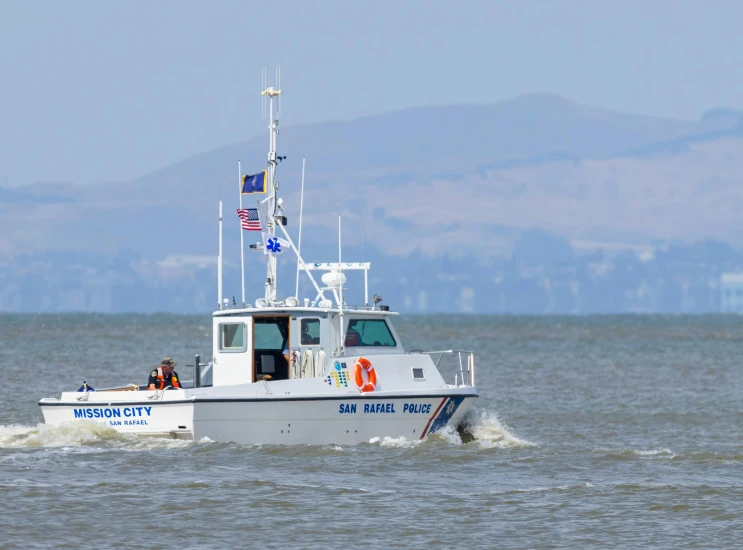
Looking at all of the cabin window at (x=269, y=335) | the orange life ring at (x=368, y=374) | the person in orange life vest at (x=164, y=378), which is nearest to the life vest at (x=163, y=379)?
the person in orange life vest at (x=164, y=378)

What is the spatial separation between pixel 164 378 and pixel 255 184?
13.2 ft

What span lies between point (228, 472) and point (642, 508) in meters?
6.55

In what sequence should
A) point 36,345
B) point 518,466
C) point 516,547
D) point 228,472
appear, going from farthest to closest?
point 36,345 < point 518,466 < point 228,472 < point 516,547

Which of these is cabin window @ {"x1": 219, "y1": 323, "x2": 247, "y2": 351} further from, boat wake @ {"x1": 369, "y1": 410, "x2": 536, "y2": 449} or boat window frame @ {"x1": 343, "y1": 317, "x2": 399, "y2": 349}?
boat wake @ {"x1": 369, "y1": 410, "x2": 536, "y2": 449}

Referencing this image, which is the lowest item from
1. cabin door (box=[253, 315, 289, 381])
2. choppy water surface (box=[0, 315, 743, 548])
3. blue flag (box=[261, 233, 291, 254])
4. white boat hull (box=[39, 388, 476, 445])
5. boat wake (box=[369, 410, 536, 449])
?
choppy water surface (box=[0, 315, 743, 548])

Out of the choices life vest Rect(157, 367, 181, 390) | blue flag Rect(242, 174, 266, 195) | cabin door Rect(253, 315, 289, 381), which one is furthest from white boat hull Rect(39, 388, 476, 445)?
blue flag Rect(242, 174, 266, 195)

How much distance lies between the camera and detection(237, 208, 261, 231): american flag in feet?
83.6

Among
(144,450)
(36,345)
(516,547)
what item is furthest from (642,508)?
(36,345)

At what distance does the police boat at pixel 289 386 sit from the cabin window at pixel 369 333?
19 millimetres

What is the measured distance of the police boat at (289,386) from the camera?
2389 cm

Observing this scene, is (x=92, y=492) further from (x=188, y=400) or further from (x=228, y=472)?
(x=188, y=400)

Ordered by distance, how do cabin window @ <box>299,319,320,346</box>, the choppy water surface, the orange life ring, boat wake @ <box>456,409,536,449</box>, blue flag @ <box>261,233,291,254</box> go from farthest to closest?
1. boat wake @ <box>456,409,536,449</box>
2. blue flag @ <box>261,233,291,254</box>
3. cabin window @ <box>299,319,320,346</box>
4. the orange life ring
5. the choppy water surface

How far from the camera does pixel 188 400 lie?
23.7m

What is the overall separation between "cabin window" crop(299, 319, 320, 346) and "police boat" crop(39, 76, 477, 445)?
0.06 feet
